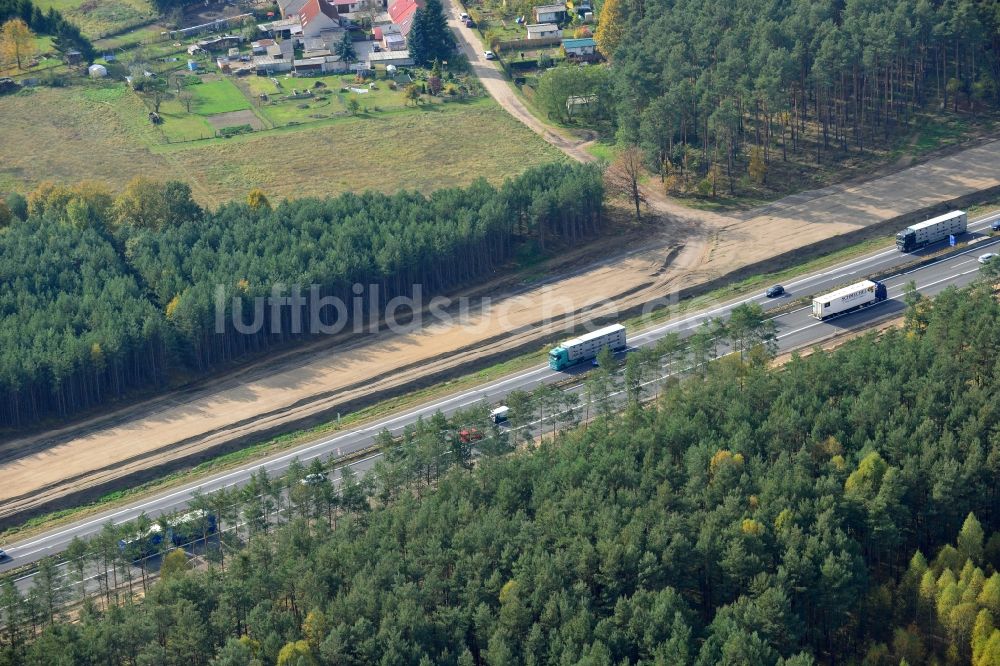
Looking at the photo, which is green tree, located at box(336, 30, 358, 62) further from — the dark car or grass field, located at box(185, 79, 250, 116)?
the dark car

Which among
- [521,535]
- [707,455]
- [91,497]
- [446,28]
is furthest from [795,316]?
[446,28]

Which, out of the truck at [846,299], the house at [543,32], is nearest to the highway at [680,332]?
the truck at [846,299]

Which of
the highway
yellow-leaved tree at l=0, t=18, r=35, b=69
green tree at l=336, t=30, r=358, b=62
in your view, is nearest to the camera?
the highway

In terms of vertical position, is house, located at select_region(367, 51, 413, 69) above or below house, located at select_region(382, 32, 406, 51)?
below

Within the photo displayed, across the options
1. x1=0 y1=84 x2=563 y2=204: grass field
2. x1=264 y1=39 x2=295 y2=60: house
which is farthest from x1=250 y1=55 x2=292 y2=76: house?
x1=0 y1=84 x2=563 y2=204: grass field

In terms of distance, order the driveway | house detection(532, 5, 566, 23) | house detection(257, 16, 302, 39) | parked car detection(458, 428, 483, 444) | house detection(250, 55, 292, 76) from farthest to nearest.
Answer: house detection(257, 16, 302, 39) → house detection(532, 5, 566, 23) → house detection(250, 55, 292, 76) → the driveway → parked car detection(458, 428, 483, 444)

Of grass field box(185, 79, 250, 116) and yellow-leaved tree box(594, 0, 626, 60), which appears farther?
grass field box(185, 79, 250, 116)
